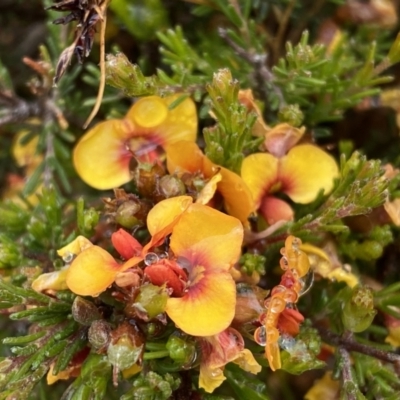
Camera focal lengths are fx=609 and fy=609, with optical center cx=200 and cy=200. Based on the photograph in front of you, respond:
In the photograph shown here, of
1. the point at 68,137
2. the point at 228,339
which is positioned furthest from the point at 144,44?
the point at 228,339

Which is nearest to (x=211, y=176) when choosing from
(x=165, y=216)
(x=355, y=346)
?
(x=165, y=216)

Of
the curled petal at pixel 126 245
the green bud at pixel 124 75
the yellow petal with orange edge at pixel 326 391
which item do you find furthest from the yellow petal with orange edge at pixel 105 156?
the yellow petal with orange edge at pixel 326 391

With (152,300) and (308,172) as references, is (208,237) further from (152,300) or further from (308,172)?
(308,172)

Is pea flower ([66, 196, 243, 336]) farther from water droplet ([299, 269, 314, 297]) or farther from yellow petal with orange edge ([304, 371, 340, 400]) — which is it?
yellow petal with orange edge ([304, 371, 340, 400])

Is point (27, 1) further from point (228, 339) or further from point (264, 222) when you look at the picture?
point (228, 339)

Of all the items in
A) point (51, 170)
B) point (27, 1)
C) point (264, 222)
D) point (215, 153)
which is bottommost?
point (51, 170)

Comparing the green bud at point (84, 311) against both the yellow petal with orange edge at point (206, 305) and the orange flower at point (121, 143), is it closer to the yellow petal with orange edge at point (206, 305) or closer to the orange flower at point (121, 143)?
the yellow petal with orange edge at point (206, 305)
